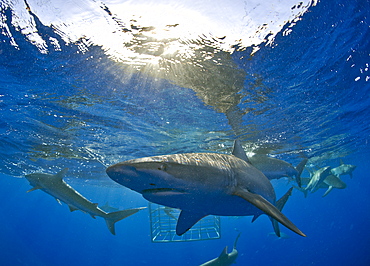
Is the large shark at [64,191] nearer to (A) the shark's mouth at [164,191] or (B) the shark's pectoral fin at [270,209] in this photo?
(A) the shark's mouth at [164,191]

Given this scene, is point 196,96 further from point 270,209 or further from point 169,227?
point 169,227

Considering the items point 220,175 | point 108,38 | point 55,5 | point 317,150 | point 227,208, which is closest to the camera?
point 220,175

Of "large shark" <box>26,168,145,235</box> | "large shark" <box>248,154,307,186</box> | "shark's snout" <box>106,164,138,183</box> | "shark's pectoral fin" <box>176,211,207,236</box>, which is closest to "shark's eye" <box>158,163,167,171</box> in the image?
"shark's snout" <box>106,164,138,183</box>

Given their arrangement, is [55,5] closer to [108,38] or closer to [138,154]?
[108,38]

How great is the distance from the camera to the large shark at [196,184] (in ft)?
7.04

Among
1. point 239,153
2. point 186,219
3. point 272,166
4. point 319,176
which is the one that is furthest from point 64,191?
point 319,176

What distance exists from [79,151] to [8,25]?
1153 cm

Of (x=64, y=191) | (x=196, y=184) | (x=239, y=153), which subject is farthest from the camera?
(x=64, y=191)

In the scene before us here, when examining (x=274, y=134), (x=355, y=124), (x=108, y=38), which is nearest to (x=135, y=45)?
(x=108, y=38)

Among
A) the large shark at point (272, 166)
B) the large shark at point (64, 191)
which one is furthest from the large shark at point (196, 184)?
the large shark at point (64, 191)

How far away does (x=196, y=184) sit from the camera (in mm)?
2562

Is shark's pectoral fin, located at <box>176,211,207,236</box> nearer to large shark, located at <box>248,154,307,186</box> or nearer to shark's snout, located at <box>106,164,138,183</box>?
shark's snout, located at <box>106,164,138,183</box>

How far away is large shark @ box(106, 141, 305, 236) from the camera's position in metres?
2.15

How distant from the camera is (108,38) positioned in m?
5.99
